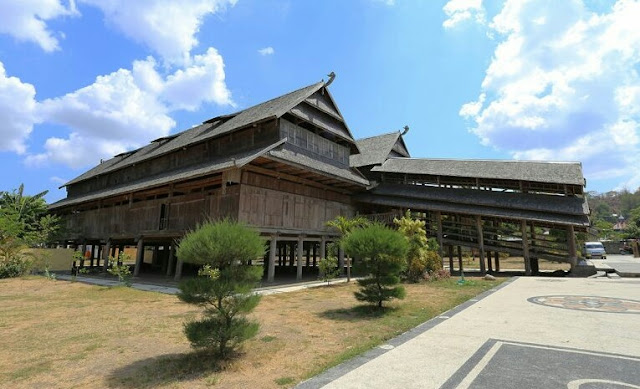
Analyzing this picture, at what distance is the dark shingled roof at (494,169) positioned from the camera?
65.5 ft

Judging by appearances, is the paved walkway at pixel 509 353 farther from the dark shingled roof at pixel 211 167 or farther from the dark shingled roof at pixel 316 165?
the dark shingled roof at pixel 316 165

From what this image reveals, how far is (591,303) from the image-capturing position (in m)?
9.98

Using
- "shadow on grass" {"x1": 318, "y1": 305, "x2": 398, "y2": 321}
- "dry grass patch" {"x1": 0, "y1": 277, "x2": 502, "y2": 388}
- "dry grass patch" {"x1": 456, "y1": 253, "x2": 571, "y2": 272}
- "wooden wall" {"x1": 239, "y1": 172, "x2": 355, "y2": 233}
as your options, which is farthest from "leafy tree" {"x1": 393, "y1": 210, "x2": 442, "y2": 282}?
"dry grass patch" {"x1": 456, "y1": 253, "x2": 571, "y2": 272}

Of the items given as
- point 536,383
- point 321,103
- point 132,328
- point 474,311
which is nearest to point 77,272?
point 132,328

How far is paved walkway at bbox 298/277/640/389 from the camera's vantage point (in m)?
4.34

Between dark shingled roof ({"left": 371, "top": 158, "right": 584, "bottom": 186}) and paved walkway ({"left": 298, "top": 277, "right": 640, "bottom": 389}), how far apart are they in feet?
41.1

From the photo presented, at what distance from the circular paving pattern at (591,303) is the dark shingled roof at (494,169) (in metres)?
10.7

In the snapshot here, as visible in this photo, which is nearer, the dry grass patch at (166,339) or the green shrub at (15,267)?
the dry grass patch at (166,339)

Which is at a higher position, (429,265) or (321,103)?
(321,103)

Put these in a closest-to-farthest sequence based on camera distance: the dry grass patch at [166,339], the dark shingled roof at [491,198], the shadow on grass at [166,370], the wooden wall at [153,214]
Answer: the shadow on grass at [166,370]
the dry grass patch at [166,339]
the wooden wall at [153,214]
the dark shingled roof at [491,198]

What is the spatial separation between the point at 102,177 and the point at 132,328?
25841mm

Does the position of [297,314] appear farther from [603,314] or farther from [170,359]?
[603,314]

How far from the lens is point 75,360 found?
575 cm

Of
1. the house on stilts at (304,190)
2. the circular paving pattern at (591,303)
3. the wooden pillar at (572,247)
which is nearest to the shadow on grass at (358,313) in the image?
the circular paving pattern at (591,303)
